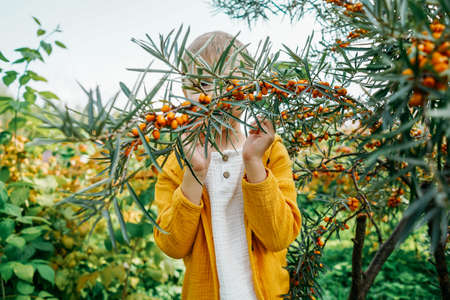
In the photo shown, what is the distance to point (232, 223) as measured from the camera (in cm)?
98

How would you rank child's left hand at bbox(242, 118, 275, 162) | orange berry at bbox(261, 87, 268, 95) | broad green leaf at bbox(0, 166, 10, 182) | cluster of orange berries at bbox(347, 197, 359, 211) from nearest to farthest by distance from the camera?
orange berry at bbox(261, 87, 268, 95) → child's left hand at bbox(242, 118, 275, 162) → cluster of orange berries at bbox(347, 197, 359, 211) → broad green leaf at bbox(0, 166, 10, 182)

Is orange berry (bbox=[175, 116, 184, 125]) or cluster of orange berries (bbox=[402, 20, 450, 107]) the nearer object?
cluster of orange berries (bbox=[402, 20, 450, 107])

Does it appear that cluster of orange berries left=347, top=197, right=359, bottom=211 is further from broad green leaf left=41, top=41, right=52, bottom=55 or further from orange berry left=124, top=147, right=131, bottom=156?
broad green leaf left=41, top=41, right=52, bottom=55

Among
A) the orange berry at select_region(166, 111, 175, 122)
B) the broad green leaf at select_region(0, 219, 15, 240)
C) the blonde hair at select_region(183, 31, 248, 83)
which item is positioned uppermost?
the blonde hair at select_region(183, 31, 248, 83)

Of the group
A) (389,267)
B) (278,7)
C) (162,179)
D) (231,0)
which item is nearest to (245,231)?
(162,179)

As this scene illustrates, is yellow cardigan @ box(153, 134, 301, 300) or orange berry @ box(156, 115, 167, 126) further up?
orange berry @ box(156, 115, 167, 126)

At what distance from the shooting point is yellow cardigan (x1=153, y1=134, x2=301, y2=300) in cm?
84

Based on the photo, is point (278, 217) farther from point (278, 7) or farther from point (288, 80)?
point (278, 7)

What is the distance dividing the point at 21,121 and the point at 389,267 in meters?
2.75

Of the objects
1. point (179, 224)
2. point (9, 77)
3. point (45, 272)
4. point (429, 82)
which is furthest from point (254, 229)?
point (9, 77)

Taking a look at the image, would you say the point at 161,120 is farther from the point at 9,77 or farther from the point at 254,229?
the point at 9,77

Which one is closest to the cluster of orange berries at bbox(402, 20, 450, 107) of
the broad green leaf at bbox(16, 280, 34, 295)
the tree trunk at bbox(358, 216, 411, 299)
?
the tree trunk at bbox(358, 216, 411, 299)

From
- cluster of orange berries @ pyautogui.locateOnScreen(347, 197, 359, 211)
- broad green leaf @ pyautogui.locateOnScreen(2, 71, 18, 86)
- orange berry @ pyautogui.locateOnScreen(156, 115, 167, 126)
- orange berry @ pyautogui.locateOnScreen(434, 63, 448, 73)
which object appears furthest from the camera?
broad green leaf @ pyautogui.locateOnScreen(2, 71, 18, 86)

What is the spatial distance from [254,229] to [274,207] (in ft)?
0.40
